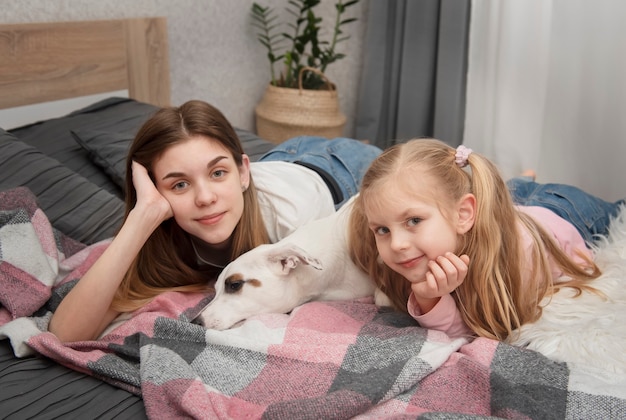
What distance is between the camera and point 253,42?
334 centimetres

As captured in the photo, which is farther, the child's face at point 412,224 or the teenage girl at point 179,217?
the teenage girl at point 179,217

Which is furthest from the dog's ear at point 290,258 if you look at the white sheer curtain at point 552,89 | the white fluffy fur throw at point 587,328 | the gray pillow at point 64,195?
the white sheer curtain at point 552,89

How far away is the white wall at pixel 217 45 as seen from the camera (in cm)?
269

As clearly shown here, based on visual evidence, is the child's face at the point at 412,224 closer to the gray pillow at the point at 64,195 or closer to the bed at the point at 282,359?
the bed at the point at 282,359

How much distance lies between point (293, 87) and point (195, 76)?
1.59 feet

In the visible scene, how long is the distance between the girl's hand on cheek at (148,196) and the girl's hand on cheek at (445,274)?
59 centimetres

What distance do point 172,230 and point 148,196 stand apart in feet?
0.63

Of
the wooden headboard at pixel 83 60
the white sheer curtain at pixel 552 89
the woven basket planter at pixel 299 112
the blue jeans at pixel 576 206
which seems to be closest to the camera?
the blue jeans at pixel 576 206

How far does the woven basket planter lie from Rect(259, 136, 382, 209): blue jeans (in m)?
0.87

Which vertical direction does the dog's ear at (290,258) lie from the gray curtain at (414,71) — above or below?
below

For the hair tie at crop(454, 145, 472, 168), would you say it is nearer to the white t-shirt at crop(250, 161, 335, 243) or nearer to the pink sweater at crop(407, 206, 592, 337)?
the pink sweater at crop(407, 206, 592, 337)

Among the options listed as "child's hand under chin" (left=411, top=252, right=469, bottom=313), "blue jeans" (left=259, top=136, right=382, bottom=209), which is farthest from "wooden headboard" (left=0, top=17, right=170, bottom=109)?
"child's hand under chin" (left=411, top=252, right=469, bottom=313)

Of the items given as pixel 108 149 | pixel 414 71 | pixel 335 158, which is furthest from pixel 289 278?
pixel 414 71

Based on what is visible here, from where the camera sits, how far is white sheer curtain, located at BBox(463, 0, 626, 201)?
8.45 feet
